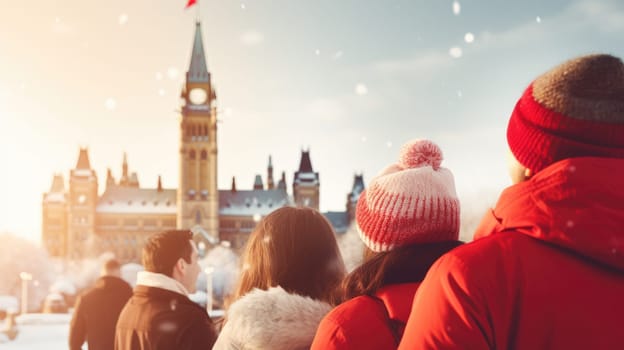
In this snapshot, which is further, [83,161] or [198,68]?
[83,161]

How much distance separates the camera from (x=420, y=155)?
7.22 ft

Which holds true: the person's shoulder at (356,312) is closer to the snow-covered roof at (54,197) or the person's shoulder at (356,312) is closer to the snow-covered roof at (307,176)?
the snow-covered roof at (307,176)

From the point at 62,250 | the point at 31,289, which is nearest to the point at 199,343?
the point at 31,289

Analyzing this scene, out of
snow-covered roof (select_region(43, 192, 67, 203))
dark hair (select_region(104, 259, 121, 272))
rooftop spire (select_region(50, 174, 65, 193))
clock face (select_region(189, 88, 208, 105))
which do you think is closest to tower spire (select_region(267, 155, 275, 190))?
clock face (select_region(189, 88, 208, 105))

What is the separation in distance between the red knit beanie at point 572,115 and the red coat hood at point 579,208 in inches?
2.8

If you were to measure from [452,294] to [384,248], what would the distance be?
68 centimetres

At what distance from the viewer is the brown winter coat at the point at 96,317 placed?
5145mm

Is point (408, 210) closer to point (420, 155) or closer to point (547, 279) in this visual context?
point (420, 155)

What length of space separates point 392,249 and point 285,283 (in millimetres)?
728

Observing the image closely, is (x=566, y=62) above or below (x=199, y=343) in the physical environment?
above

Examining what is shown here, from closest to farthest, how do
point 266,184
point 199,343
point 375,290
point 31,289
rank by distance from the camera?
point 375,290, point 199,343, point 31,289, point 266,184

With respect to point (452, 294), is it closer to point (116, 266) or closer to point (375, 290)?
point (375, 290)

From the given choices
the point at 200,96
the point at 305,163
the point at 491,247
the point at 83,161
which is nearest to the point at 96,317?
the point at 491,247

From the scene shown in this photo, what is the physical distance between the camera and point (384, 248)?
194 cm
